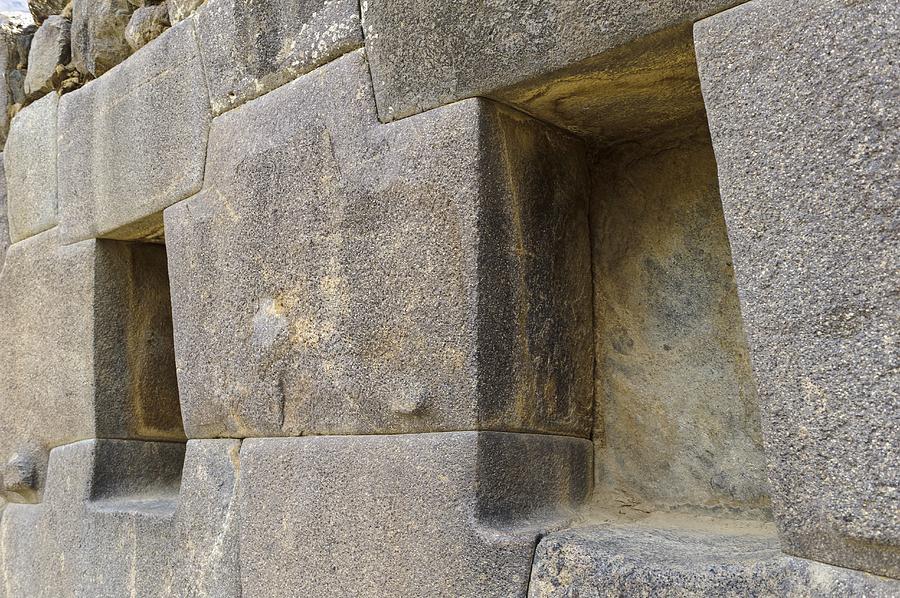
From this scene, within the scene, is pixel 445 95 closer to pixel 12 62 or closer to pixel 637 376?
pixel 637 376

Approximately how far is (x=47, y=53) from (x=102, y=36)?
401mm

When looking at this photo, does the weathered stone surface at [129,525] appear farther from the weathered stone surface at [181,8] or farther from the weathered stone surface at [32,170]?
the weathered stone surface at [181,8]

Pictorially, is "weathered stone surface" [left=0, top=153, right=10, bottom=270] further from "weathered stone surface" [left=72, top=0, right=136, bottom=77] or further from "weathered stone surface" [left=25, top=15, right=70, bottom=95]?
"weathered stone surface" [left=72, top=0, right=136, bottom=77]

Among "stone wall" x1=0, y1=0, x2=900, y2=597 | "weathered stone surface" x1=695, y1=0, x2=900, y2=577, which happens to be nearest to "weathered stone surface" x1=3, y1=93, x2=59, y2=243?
"stone wall" x1=0, y1=0, x2=900, y2=597

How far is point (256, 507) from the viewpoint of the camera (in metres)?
2.00

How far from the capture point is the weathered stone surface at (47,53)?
2986mm

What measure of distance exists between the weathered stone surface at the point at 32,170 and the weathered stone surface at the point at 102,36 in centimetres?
24

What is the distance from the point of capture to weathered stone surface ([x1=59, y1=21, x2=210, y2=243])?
2359 mm

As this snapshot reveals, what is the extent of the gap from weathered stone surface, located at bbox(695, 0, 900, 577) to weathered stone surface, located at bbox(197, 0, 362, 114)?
0.93 meters

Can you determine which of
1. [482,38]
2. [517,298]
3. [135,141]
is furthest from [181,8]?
[517,298]

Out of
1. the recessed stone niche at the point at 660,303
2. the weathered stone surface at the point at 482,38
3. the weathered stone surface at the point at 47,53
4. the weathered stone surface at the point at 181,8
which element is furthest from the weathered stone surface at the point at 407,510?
the weathered stone surface at the point at 47,53

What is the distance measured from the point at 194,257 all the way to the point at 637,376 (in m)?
1.18

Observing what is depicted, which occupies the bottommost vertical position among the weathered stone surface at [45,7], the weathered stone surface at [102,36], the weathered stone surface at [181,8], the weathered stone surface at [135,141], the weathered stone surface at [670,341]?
the weathered stone surface at [670,341]

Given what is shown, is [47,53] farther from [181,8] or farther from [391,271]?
[391,271]
